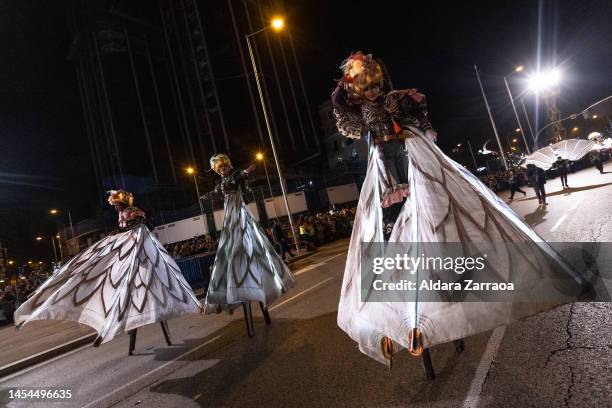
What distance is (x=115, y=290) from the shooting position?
4.71 metres

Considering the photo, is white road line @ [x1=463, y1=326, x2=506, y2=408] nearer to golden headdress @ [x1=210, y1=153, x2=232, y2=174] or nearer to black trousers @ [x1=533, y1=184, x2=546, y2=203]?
golden headdress @ [x1=210, y1=153, x2=232, y2=174]

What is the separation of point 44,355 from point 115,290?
3484mm

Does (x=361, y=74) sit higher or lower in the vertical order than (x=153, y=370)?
higher

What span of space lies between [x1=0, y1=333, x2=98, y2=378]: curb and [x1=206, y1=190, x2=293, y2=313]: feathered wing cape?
4155 millimetres

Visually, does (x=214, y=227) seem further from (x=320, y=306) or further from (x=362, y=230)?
(x=362, y=230)

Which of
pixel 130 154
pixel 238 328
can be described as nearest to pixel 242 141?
pixel 130 154

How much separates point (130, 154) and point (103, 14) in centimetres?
1873

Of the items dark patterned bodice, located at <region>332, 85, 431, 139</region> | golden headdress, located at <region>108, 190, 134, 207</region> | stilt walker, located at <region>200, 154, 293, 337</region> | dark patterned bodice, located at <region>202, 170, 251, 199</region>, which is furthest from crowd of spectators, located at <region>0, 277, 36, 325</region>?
dark patterned bodice, located at <region>332, 85, 431, 139</region>

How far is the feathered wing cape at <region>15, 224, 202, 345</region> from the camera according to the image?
14.1 ft

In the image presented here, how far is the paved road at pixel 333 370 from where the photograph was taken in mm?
2240

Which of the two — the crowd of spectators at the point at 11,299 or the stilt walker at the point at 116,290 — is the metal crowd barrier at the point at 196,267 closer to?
the crowd of spectators at the point at 11,299

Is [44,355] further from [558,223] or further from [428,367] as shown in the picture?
[558,223]

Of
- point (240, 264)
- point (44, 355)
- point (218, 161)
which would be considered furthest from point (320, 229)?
point (240, 264)

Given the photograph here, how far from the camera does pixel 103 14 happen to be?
45.2m
